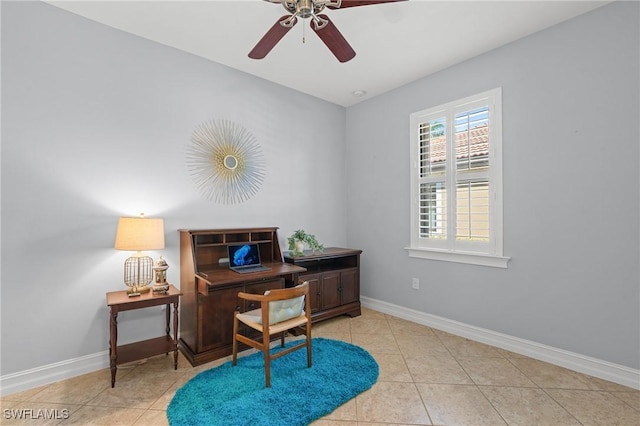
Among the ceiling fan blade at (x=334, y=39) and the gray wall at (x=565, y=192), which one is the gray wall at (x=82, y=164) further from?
the gray wall at (x=565, y=192)

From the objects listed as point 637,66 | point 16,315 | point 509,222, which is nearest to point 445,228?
point 509,222

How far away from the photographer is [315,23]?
5.86 feet

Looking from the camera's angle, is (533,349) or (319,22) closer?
(319,22)

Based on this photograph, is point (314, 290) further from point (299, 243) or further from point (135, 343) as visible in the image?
point (135, 343)

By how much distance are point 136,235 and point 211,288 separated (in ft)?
2.30

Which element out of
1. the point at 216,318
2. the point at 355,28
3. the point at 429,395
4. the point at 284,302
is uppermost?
the point at 355,28

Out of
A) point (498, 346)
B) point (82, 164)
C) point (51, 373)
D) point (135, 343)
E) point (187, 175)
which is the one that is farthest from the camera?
point (187, 175)

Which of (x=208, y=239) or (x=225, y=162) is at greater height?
(x=225, y=162)

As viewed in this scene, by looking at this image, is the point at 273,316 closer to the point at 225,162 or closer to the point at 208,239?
the point at 208,239

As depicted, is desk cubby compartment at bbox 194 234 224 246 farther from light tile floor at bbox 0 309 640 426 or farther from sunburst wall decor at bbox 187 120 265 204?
light tile floor at bbox 0 309 640 426

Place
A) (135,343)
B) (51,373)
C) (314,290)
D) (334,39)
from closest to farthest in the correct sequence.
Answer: (334,39) → (51,373) → (135,343) → (314,290)

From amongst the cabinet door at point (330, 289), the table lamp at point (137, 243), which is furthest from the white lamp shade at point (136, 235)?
the cabinet door at point (330, 289)

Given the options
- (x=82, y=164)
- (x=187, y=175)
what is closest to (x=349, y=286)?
(x=187, y=175)

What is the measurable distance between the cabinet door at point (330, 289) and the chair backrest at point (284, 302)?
3.32 ft
